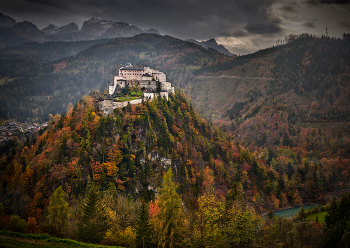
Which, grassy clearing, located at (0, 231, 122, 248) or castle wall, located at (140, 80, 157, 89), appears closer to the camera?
grassy clearing, located at (0, 231, 122, 248)

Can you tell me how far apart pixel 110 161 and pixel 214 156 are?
1900 inches

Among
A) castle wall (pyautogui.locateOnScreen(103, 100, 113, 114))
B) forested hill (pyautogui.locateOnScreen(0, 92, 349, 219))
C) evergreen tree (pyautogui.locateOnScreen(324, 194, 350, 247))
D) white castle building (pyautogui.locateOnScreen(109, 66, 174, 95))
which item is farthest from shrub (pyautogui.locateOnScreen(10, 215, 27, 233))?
white castle building (pyautogui.locateOnScreen(109, 66, 174, 95))

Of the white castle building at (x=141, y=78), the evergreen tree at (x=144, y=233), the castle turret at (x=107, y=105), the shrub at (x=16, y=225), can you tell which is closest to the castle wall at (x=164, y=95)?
the white castle building at (x=141, y=78)

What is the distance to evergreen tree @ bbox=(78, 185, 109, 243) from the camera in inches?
1131

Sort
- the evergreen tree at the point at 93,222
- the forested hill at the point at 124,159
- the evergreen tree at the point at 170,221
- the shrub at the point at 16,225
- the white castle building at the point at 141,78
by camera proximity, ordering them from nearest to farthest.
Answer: the evergreen tree at the point at 170,221
the evergreen tree at the point at 93,222
the shrub at the point at 16,225
the forested hill at the point at 124,159
the white castle building at the point at 141,78

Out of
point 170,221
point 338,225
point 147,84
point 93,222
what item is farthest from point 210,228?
point 147,84

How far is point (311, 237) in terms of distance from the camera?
35.4 metres

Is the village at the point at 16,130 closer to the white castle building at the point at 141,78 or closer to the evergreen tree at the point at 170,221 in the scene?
the white castle building at the point at 141,78

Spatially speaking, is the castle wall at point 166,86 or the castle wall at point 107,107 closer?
the castle wall at point 107,107

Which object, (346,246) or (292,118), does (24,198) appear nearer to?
(346,246)

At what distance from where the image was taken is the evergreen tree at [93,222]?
94.3ft

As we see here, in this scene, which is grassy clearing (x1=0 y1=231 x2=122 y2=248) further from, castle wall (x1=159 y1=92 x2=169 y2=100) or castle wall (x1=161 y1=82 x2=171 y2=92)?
castle wall (x1=161 y1=82 x2=171 y2=92)

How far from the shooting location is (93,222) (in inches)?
1165

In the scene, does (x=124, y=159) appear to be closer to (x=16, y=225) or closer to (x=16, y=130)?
(x=16, y=225)
